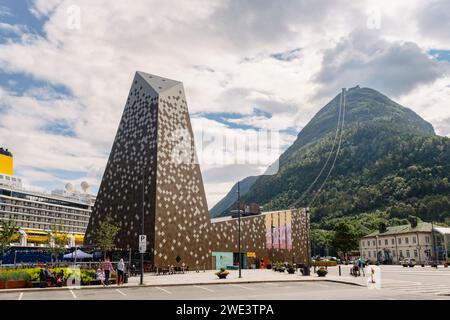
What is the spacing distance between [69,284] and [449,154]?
6498 inches

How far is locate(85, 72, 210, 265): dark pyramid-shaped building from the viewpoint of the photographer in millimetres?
53812

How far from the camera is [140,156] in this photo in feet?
190

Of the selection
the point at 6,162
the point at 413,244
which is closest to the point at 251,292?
the point at 413,244

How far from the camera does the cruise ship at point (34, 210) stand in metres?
114

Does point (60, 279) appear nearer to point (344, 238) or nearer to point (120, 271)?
point (120, 271)

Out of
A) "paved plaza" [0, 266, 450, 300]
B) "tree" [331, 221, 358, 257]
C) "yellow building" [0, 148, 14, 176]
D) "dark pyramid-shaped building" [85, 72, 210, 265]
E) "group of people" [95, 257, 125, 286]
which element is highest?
"yellow building" [0, 148, 14, 176]

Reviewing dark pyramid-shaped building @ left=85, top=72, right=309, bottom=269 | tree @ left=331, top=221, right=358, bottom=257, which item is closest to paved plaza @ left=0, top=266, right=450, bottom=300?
dark pyramid-shaped building @ left=85, top=72, right=309, bottom=269

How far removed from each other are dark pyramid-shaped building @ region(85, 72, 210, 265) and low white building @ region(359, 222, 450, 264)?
155ft

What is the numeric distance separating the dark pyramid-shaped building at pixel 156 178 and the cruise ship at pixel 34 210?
52.0 m

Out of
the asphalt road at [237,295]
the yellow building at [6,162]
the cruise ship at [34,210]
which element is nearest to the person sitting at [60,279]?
the asphalt road at [237,295]

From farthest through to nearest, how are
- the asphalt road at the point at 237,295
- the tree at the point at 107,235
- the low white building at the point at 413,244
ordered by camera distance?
1. the low white building at the point at 413,244
2. the tree at the point at 107,235
3. the asphalt road at the point at 237,295

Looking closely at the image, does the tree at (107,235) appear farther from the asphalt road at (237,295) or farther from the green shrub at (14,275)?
the asphalt road at (237,295)

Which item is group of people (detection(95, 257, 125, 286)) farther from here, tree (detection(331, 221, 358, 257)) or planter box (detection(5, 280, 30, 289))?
tree (detection(331, 221, 358, 257))
